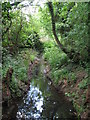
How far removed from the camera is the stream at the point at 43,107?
573 centimetres

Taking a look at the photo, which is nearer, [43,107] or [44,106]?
→ [43,107]

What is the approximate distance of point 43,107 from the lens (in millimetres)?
6598

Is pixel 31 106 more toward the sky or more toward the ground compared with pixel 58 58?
more toward the ground

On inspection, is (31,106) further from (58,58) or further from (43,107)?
(58,58)

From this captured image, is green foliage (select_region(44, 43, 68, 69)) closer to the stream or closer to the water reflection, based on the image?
the stream

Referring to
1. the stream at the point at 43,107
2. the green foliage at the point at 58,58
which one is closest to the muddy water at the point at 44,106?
the stream at the point at 43,107

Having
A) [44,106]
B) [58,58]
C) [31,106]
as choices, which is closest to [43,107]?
[44,106]

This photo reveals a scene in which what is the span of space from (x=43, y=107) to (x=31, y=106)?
0.56m

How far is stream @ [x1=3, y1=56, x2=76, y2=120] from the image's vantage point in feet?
18.8

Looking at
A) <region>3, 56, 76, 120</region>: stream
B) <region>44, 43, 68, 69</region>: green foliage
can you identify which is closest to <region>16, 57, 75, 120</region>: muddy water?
<region>3, 56, 76, 120</region>: stream

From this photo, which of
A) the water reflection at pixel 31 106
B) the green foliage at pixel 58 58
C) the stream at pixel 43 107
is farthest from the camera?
the green foliage at pixel 58 58

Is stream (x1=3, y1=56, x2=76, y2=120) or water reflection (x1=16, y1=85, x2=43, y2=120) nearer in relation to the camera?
stream (x1=3, y1=56, x2=76, y2=120)

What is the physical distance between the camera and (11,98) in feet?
21.8

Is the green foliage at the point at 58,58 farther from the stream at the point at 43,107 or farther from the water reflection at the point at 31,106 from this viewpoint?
the water reflection at the point at 31,106
